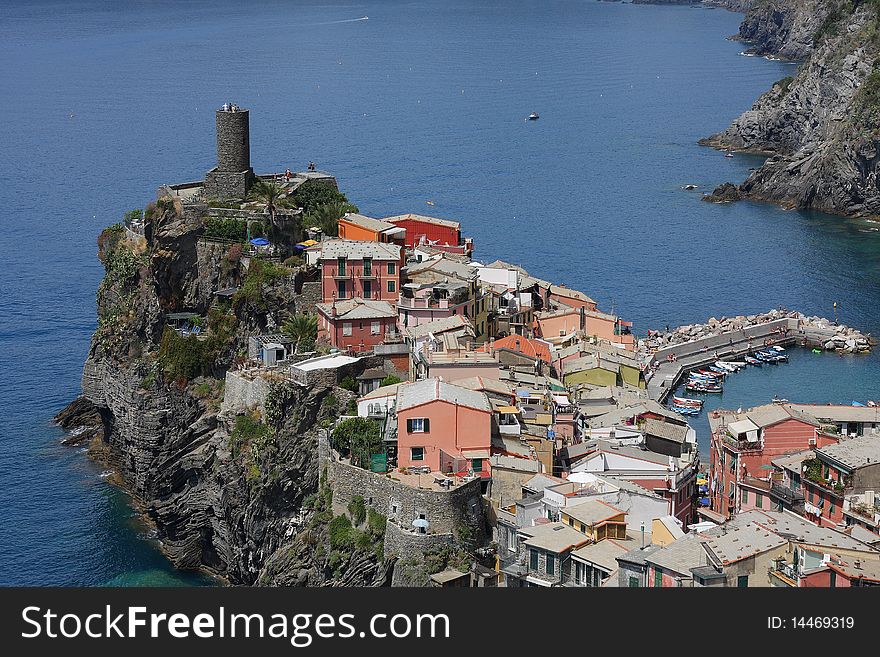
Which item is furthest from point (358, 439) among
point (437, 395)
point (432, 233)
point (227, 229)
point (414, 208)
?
point (414, 208)

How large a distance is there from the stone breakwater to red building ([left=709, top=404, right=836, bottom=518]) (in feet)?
108

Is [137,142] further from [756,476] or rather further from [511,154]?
[756,476]

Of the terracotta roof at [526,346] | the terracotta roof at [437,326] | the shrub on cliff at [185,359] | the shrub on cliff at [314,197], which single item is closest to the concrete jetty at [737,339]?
the terracotta roof at [526,346]

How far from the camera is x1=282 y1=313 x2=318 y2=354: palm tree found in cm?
5638

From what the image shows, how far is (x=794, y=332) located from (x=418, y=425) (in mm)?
47807

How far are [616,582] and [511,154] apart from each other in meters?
115

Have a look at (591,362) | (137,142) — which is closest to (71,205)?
(137,142)

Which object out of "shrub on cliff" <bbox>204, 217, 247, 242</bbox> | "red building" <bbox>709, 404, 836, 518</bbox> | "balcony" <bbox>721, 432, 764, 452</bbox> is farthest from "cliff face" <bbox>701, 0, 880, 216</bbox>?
"balcony" <bbox>721, 432, 764, 452</bbox>

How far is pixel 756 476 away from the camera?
159 feet

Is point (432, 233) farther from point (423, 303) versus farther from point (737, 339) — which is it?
point (737, 339)

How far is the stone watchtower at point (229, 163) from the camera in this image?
6656 centimetres

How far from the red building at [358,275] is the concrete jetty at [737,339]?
23.2 metres

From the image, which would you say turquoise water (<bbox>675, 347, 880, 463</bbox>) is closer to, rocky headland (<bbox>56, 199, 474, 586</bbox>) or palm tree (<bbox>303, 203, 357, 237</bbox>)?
palm tree (<bbox>303, 203, 357, 237</bbox>)

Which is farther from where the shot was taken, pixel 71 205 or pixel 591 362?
pixel 71 205
